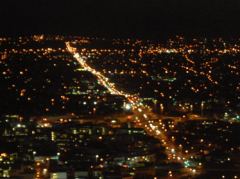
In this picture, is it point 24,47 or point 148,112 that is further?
point 24,47

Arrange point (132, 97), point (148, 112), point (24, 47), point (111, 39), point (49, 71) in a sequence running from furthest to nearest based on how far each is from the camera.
Answer: point (111, 39), point (24, 47), point (49, 71), point (132, 97), point (148, 112)

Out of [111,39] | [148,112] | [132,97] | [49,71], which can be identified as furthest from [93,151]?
[111,39]

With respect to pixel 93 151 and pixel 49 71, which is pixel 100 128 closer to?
pixel 93 151

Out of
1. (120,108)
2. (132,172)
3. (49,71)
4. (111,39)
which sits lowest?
(132,172)

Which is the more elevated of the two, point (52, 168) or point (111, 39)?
point (111, 39)

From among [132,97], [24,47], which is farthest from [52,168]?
[24,47]

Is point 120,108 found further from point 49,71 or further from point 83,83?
point 49,71

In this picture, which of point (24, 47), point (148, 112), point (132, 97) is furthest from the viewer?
point (24, 47)
